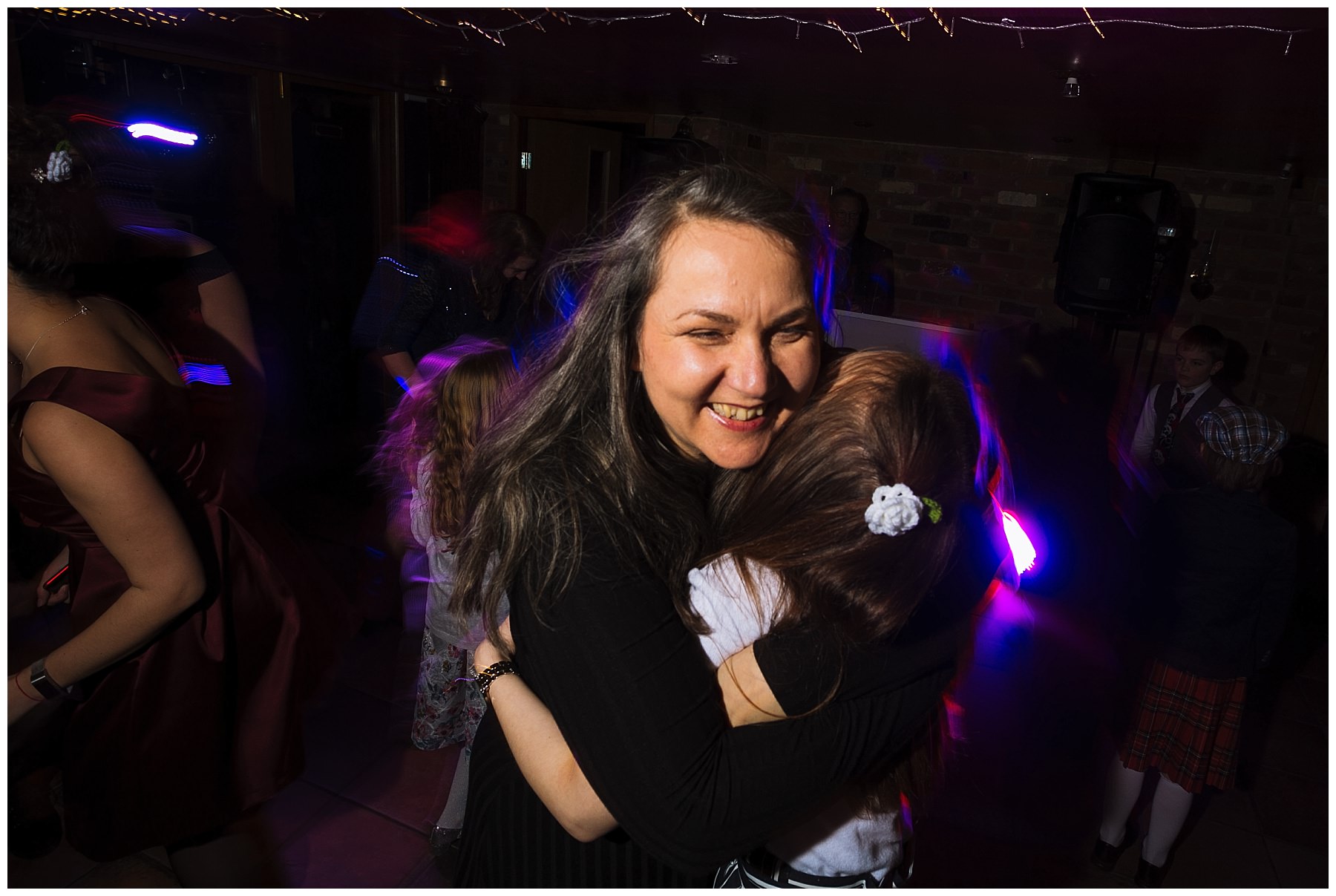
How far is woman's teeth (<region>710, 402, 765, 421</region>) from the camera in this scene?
1.13m

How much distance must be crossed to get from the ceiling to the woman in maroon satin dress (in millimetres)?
1833

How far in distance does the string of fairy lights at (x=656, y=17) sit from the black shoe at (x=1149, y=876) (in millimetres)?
2623

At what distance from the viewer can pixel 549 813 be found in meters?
1.23

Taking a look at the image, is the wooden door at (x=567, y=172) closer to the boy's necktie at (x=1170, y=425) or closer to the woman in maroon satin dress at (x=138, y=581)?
the boy's necktie at (x=1170, y=425)

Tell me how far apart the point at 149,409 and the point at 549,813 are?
109 centimetres

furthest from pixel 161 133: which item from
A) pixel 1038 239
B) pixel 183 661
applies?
pixel 1038 239

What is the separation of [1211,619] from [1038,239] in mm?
4487

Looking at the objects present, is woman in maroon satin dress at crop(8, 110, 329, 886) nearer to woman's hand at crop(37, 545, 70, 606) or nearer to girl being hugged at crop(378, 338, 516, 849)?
woman's hand at crop(37, 545, 70, 606)

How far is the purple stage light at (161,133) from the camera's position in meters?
4.76

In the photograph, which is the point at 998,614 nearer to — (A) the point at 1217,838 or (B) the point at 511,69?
(A) the point at 1217,838

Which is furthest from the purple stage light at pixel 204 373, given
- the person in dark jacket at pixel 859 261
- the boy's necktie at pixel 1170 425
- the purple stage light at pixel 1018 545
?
the boy's necktie at pixel 1170 425

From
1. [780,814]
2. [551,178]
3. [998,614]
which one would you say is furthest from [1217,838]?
[551,178]

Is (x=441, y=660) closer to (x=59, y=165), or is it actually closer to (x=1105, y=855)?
(x=59, y=165)

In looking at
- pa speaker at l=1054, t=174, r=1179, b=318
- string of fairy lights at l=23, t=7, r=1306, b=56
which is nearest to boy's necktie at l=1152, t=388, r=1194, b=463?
pa speaker at l=1054, t=174, r=1179, b=318
